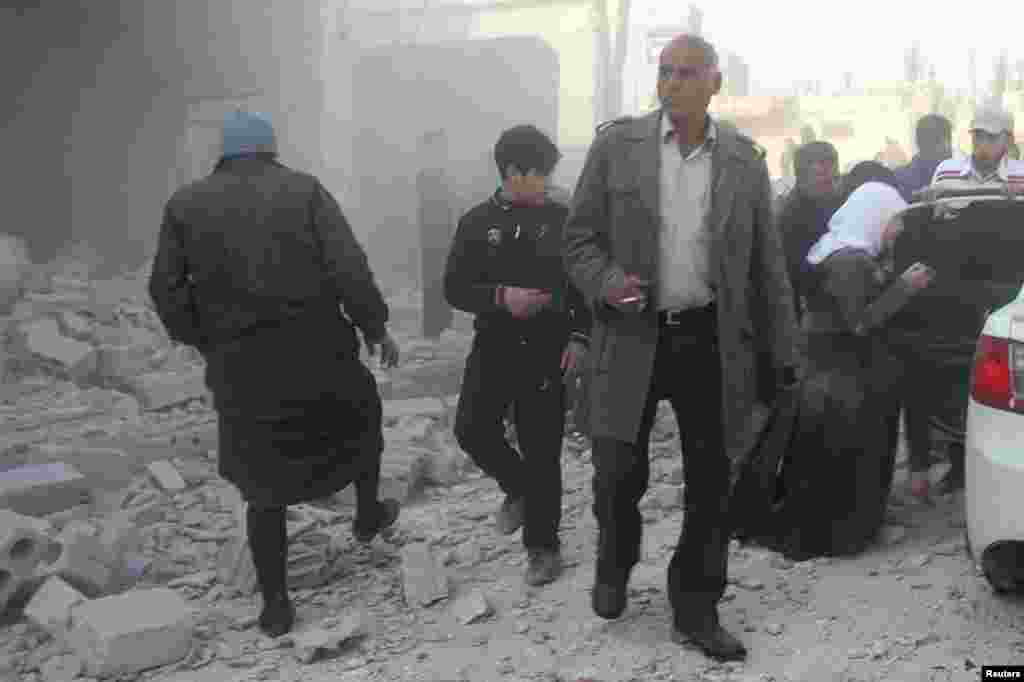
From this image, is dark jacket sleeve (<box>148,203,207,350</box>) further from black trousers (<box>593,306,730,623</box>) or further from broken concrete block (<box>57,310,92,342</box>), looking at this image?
broken concrete block (<box>57,310,92,342</box>)

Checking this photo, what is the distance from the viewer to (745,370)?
3.75m

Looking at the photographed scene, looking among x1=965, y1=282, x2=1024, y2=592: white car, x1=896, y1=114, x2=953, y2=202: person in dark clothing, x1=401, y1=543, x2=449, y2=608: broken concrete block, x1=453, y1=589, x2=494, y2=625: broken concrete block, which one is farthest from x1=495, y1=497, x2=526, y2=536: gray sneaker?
x1=896, y1=114, x2=953, y2=202: person in dark clothing

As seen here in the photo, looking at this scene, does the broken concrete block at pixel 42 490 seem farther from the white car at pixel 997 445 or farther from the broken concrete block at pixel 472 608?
the white car at pixel 997 445

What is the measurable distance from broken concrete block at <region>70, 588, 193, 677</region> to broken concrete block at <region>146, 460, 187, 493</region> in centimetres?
219

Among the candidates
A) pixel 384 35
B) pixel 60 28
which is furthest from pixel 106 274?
pixel 384 35

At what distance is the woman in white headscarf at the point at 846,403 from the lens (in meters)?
4.70

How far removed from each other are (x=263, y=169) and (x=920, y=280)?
8.73ft

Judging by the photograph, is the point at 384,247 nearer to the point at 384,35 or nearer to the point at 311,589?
the point at 384,35

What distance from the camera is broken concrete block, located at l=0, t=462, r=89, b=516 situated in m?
6.08

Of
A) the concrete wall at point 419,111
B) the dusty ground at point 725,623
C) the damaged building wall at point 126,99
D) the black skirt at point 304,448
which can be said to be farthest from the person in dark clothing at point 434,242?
the black skirt at point 304,448

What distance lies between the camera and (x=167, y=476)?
6.73 metres

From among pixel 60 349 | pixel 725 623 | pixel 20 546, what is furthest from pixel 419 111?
pixel 725 623

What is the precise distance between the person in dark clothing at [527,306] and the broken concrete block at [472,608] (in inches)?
11.4

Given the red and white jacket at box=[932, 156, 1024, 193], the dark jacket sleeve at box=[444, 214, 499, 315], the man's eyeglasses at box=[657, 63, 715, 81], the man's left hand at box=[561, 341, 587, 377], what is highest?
the man's eyeglasses at box=[657, 63, 715, 81]
